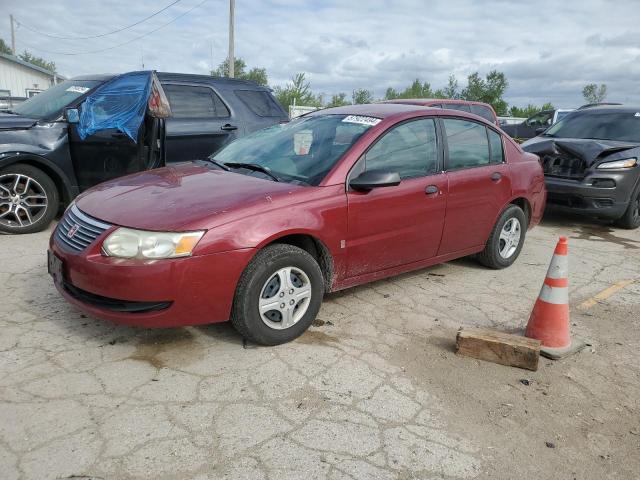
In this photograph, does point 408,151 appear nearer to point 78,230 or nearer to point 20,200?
point 78,230

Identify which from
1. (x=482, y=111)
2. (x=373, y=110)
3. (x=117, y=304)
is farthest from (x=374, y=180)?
(x=482, y=111)

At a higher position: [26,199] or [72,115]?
[72,115]

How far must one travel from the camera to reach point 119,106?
6000 millimetres

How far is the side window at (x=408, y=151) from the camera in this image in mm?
3932

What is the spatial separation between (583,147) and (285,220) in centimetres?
585

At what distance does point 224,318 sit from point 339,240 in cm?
96

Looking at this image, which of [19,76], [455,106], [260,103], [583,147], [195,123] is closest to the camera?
[195,123]

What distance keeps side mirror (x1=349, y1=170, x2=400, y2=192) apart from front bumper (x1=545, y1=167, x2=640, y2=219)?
15.4ft

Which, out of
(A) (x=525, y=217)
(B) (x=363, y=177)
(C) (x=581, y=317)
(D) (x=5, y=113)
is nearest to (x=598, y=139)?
(A) (x=525, y=217)

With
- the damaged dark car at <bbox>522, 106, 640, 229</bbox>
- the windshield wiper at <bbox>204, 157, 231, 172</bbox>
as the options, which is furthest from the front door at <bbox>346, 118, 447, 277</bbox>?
the damaged dark car at <bbox>522, 106, 640, 229</bbox>

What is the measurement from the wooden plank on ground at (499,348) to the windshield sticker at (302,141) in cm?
175

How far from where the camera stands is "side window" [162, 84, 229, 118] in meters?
6.57

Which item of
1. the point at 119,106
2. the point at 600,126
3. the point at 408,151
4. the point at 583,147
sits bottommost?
the point at 408,151

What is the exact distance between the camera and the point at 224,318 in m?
3.20
